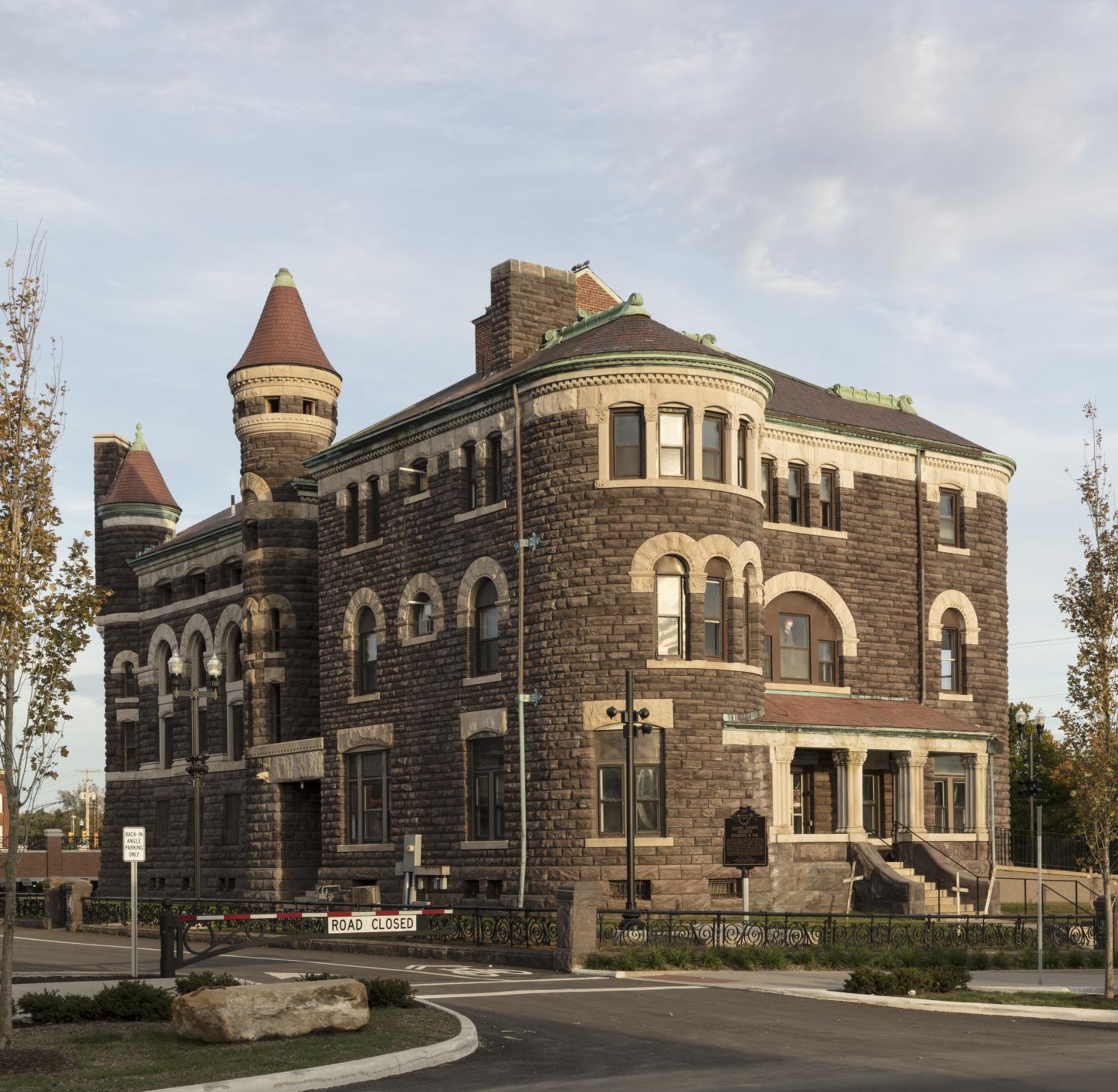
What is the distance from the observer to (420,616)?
38.7m

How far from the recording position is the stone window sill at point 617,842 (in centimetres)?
3198

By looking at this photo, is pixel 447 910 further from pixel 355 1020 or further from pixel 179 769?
pixel 179 769

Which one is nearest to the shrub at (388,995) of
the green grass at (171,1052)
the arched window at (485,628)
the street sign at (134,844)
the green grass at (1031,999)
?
the green grass at (171,1052)

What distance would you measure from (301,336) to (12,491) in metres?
28.8

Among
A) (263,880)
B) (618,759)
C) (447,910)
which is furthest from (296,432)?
(447,910)

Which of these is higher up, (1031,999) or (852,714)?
(852,714)

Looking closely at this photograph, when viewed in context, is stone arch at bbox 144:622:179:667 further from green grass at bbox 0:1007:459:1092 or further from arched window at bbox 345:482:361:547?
green grass at bbox 0:1007:459:1092

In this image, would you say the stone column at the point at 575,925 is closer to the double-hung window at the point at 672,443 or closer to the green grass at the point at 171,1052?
the green grass at the point at 171,1052

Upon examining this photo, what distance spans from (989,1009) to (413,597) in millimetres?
21221

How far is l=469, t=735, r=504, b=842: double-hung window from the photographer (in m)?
35.1

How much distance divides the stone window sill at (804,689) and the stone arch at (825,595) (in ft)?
3.21

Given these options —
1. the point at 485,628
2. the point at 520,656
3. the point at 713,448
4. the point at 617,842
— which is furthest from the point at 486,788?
the point at 713,448

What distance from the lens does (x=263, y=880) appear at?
1703 inches

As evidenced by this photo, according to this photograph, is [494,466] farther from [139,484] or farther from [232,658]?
[139,484]
